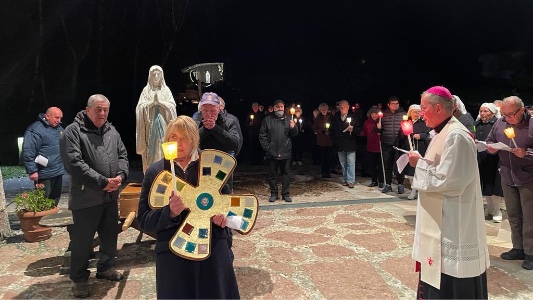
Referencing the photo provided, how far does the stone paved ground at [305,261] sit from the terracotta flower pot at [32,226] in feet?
0.41

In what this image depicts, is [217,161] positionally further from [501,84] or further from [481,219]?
[501,84]

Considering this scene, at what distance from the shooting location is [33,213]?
5305 mm

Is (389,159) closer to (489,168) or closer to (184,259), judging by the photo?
(489,168)

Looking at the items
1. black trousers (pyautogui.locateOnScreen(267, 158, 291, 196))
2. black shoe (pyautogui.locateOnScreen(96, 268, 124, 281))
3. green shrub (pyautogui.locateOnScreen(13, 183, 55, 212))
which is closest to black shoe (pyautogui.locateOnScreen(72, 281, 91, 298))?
black shoe (pyautogui.locateOnScreen(96, 268, 124, 281))

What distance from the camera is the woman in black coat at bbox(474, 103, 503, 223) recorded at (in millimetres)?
6023

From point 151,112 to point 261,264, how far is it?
257 cm

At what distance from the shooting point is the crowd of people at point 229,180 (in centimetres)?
219

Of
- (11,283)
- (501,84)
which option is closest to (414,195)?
(11,283)

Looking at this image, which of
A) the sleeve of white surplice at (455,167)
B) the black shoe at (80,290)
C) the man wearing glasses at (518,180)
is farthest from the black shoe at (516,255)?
the black shoe at (80,290)

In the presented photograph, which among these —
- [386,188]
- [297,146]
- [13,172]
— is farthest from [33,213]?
[297,146]

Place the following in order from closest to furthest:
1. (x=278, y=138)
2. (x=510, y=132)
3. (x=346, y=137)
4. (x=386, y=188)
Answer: (x=510, y=132) → (x=278, y=138) → (x=386, y=188) → (x=346, y=137)

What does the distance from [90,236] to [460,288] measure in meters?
3.41

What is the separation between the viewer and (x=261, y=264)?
445 centimetres

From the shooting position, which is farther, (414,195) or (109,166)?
(414,195)
